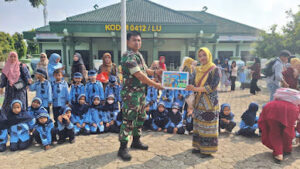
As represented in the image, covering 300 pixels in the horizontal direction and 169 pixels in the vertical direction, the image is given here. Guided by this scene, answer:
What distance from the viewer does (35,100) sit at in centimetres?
390

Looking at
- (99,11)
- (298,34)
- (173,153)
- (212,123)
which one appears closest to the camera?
(212,123)

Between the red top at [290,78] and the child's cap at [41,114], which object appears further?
the red top at [290,78]

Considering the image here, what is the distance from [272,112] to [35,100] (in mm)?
4281

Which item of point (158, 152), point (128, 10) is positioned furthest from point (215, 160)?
point (128, 10)

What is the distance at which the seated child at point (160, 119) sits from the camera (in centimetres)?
462

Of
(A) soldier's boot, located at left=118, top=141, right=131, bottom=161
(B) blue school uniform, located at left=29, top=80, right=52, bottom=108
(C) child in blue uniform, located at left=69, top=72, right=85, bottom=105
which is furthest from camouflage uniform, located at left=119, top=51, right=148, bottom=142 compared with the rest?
(B) blue school uniform, located at left=29, top=80, right=52, bottom=108

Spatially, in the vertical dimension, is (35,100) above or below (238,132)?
above

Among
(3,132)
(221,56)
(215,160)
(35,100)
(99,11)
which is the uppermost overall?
(99,11)

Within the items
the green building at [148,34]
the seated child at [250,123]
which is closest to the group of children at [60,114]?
the seated child at [250,123]

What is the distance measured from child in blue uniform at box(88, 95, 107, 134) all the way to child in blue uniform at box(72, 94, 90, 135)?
98 mm

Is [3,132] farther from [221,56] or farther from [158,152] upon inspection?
[221,56]

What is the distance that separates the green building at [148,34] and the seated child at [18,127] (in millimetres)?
9957

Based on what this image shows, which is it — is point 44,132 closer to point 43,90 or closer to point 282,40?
point 43,90

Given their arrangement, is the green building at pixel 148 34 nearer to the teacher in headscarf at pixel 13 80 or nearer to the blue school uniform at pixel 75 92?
the teacher in headscarf at pixel 13 80
